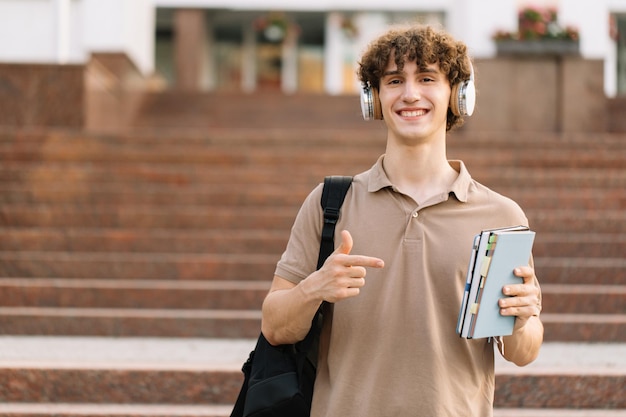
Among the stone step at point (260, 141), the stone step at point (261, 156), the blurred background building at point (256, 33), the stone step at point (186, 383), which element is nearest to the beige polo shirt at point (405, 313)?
the stone step at point (186, 383)

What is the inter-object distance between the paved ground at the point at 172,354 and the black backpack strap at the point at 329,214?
2315 mm

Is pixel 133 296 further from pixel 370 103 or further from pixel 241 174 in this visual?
pixel 370 103

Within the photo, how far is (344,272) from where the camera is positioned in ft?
6.42

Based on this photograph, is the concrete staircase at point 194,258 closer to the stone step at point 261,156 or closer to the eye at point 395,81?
the stone step at point 261,156

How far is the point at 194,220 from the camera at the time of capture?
729cm

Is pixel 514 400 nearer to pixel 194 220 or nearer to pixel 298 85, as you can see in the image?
pixel 194 220

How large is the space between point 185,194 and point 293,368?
223 inches

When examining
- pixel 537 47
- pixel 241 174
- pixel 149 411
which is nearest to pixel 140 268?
pixel 241 174

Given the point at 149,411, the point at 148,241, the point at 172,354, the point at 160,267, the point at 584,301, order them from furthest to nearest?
the point at 148,241 < the point at 160,267 < the point at 584,301 < the point at 172,354 < the point at 149,411

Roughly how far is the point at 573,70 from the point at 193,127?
600 cm

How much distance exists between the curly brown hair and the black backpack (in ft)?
1.04

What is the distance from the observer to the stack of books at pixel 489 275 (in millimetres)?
1970

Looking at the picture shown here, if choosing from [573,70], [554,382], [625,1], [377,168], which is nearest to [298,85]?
[625,1]

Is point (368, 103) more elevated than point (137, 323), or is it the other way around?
point (368, 103)
